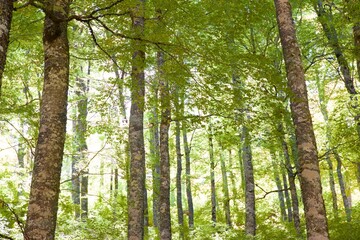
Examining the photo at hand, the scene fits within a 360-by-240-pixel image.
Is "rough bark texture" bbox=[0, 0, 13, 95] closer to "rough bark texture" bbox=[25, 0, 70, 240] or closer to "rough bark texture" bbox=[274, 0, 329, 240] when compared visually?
"rough bark texture" bbox=[25, 0, 70, 240]

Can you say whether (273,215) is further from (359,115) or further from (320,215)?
(320,215)

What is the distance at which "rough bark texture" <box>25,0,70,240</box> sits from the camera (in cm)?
369

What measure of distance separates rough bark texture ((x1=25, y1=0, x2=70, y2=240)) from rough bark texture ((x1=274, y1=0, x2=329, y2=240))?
3.53m

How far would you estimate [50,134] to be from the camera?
395 cm

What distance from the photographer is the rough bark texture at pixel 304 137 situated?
16.8ft

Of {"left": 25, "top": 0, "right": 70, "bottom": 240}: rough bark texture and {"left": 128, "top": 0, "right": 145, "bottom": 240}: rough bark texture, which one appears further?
{"left": 128, "top": 0, "right": 145, "bottom": 240}: rough bark texture

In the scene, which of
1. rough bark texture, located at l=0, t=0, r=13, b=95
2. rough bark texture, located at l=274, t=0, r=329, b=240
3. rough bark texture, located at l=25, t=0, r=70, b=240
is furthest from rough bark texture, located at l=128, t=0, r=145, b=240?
rough bark texture, located at l=0, t=0, r=13, b=95

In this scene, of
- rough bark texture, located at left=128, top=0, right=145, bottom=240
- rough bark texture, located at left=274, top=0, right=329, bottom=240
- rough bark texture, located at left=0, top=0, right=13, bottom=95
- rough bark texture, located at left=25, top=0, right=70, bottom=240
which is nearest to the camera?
rough bark texture, located at left=0, top=0, right=13, bottom=95

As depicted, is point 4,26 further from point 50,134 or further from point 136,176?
point 136,176

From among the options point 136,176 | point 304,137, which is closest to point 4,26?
point 304,137

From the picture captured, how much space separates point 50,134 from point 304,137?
385 centimetres

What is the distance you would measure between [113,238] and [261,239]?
4.86m

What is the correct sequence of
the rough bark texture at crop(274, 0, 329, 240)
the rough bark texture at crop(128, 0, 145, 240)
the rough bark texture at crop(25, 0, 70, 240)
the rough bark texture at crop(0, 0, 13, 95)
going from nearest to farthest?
1. the rough bark texture at crop(0, 0, 13, 95)
2. the rough bark texture at crop(25, 0, 70, 240)
3. the rough bark texture at crop(274, 0, 329, 240)
4. the rough bark texture at crop(128, 0, 145, 240)

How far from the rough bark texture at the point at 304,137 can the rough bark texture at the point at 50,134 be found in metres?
3.53
